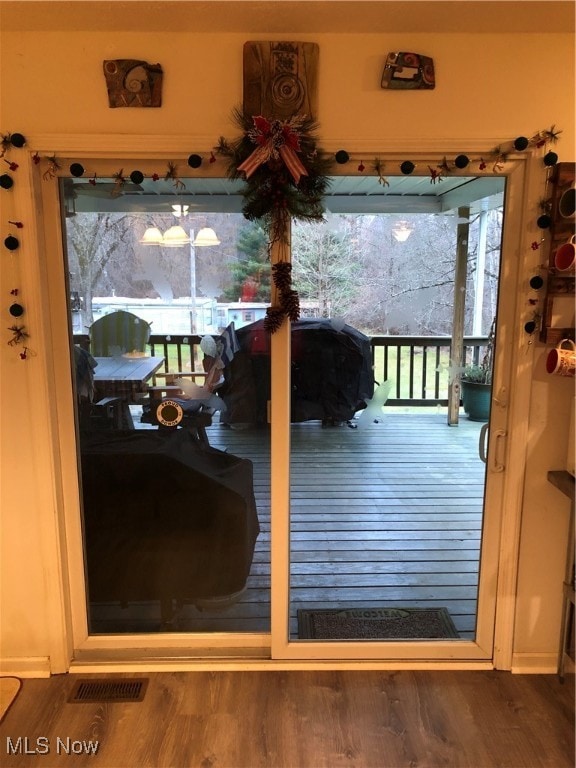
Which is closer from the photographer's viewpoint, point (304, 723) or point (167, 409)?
point (304, 723)

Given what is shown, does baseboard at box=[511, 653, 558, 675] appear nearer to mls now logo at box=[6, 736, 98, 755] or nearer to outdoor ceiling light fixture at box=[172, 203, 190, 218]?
mls now logo at box=[6, 736, 98, 755]

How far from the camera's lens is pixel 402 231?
2219 mm

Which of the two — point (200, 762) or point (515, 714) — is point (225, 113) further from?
point (515, 714)

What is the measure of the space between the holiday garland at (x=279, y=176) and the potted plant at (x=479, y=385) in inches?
32.6

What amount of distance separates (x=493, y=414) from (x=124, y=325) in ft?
5.01

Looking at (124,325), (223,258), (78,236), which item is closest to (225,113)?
(223,258)

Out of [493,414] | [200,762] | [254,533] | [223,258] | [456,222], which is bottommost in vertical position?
[200,762]

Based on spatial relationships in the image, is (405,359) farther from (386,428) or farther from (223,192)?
(223,192)

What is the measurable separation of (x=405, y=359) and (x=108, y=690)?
6.29 ft

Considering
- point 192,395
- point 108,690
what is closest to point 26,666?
point 108,690

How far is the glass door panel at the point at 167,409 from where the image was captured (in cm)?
203

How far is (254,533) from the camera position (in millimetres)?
2303

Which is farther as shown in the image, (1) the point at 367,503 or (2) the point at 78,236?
(1) the point at 367,503

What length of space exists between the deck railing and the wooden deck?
0.60 ft
